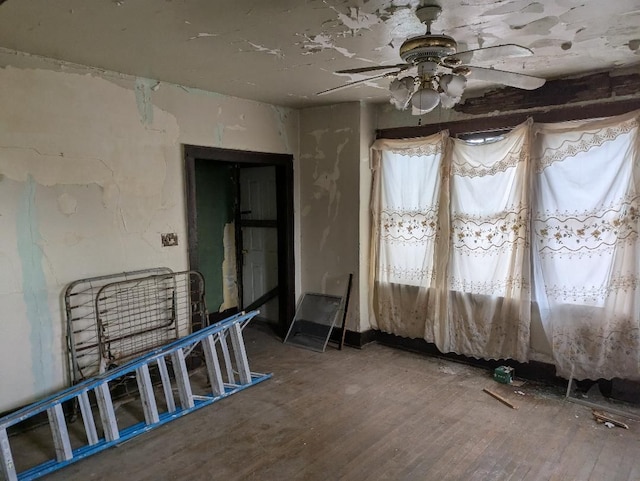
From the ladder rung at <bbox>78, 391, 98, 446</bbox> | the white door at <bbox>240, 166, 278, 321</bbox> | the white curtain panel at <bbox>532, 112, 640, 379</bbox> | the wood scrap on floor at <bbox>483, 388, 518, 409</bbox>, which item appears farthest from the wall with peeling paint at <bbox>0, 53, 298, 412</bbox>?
the white curtain panel at <bbox>532, 112, 640, 379</bbox>

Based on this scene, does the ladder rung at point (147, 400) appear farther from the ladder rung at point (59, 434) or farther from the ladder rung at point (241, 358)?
the ladder rung at point (241, 358)

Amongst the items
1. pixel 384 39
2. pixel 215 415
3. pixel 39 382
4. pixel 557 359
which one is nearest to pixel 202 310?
pixel 215 415

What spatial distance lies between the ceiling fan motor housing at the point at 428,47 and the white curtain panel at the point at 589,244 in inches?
71.9

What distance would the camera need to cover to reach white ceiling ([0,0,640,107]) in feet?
7.15

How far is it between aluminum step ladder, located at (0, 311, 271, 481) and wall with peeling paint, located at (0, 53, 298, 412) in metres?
0.61

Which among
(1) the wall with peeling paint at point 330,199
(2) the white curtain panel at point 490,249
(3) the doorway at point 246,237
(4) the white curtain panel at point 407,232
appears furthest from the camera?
(3) the doorway at point 246,237

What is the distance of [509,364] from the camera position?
12.7 ft

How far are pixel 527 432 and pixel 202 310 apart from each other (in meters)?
2.66

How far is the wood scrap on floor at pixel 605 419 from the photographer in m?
3.01

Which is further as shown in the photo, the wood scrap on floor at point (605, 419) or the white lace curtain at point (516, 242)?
the white lace curtain at point (516, 242)

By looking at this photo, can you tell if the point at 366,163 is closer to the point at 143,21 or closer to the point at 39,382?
the point at 143,21

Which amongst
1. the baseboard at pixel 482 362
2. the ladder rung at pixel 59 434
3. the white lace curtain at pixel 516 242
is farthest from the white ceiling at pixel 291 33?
the baseboard at pixel 482 362

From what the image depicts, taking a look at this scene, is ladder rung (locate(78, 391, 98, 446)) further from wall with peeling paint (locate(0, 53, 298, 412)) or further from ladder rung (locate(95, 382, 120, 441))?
wall with peeling paint (locate(0, 53, 298, 412))

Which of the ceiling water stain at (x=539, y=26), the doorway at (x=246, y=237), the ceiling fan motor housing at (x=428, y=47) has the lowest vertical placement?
the doorway at (x=246, y=237)
